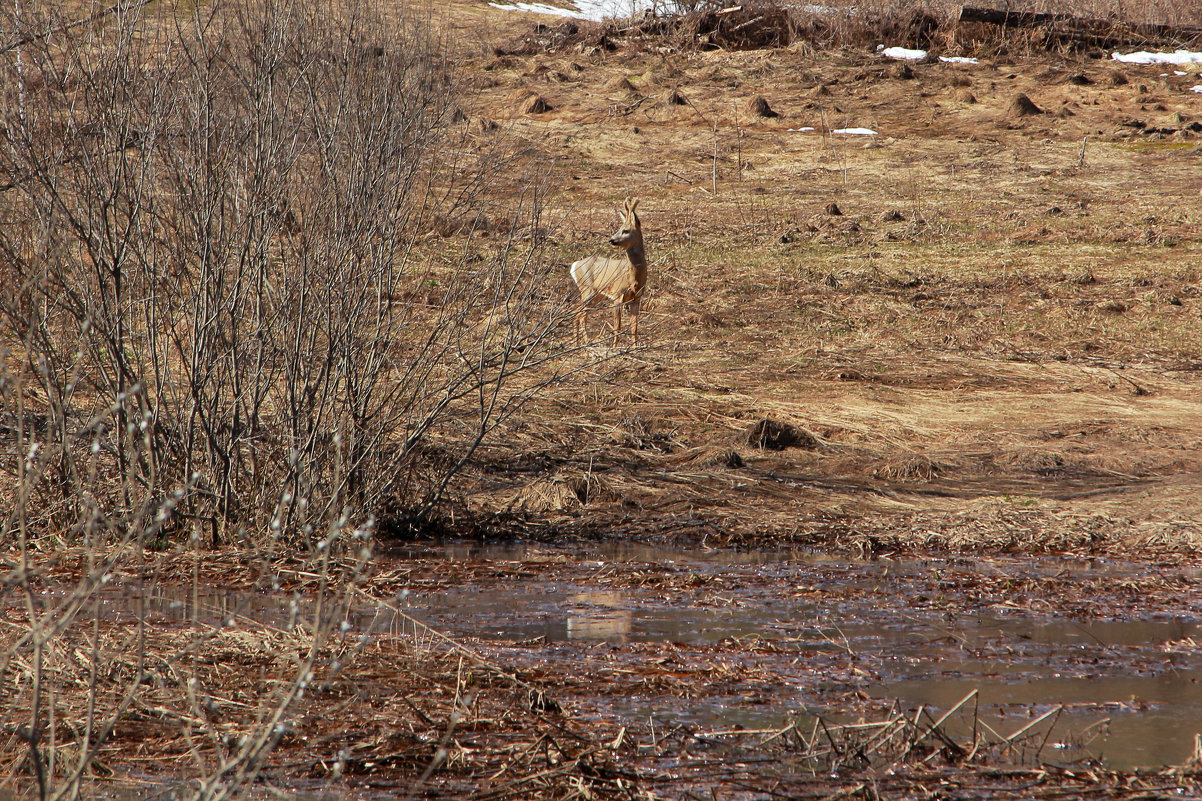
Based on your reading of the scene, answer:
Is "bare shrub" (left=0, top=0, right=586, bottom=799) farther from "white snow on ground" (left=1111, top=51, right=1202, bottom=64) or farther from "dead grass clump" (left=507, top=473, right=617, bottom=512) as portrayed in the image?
"white snow on ground" (left=1111, top=51, right=1202, bottom=64)

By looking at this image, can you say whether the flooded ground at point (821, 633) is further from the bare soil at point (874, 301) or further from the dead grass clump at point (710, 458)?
the dead grass clump at point (710, 458)

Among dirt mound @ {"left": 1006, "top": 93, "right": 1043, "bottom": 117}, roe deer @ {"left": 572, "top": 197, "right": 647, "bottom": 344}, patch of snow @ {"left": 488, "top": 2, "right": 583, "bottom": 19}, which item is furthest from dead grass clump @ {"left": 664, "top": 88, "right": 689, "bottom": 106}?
patch of snow @ {"left": 488, "top": 2, "right": 583, "bottom": 19}

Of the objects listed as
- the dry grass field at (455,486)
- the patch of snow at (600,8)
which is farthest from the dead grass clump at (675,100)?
the dry grass field at (455,486)

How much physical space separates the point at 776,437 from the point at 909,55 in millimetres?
19351

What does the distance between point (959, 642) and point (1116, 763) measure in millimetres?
1442

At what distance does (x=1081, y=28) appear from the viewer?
1056 inches

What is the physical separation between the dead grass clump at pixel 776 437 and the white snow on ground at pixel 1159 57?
19887mm

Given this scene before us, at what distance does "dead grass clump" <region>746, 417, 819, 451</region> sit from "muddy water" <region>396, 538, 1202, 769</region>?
236cm

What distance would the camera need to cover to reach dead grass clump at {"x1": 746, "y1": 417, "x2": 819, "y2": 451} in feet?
31.6

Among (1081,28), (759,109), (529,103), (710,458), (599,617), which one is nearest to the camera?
(599,617)

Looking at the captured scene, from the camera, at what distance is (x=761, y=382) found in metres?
11.8

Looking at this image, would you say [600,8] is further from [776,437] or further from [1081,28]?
[776,437]

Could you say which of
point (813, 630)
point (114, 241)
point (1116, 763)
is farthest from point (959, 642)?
point (114, 241)

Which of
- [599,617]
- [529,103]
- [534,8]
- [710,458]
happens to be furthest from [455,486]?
[534,8]
